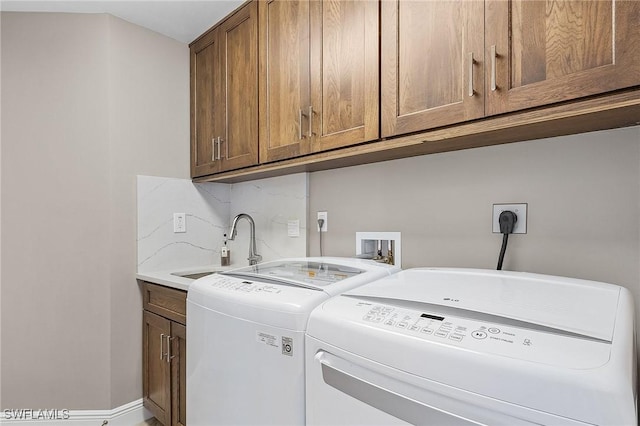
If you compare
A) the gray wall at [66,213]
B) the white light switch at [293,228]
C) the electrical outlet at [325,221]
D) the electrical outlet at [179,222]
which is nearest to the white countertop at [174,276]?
the gray wall at [66,213]

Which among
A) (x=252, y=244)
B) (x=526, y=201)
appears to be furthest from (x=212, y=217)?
(x=526, y=201)

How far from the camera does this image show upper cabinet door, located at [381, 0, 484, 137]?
1035 mm

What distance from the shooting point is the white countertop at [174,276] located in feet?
5.66

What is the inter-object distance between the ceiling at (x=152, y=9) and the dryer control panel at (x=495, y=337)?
181 centimetres

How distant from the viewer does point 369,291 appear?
1.00 meters

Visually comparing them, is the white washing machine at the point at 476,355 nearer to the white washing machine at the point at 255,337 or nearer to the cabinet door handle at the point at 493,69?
the white washing machine at the point at 255,337

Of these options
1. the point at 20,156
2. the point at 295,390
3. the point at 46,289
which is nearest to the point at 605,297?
the point at 295,390

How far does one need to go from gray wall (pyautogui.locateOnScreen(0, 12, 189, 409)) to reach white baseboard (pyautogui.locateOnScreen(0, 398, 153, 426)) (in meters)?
0.04

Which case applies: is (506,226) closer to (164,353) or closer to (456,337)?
(456,337)

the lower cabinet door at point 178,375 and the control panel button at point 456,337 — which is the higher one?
the control panel button at point 456,337

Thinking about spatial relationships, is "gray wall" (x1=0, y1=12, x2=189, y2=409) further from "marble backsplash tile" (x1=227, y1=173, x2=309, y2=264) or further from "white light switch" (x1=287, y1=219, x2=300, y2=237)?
"white light switch" (x1=287, y1=219, x2=300, y2=237)

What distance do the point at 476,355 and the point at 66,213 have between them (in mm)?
2155

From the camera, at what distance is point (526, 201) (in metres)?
1.23

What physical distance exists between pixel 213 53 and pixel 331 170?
1027 millimetres
